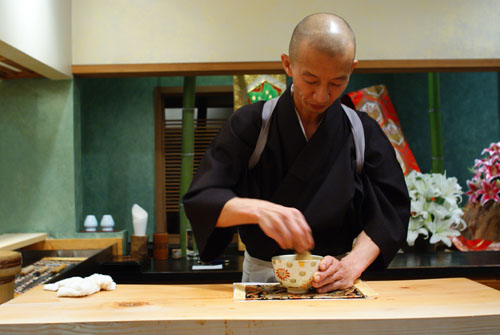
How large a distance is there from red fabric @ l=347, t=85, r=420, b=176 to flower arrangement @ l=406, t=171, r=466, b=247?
65cm

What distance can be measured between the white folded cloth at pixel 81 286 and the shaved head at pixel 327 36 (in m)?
0.84

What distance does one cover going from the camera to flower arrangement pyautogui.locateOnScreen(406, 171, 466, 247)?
10.9 feet

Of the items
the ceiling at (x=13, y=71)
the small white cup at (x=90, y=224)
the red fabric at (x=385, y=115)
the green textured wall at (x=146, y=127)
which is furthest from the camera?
the green textured wall at (x=146, y=127)

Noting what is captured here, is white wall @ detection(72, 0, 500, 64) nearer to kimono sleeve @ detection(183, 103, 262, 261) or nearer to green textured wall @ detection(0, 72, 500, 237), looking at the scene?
green textured wall @ detection(0, 72, 500, 237)

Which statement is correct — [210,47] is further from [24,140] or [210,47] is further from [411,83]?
[411,83]

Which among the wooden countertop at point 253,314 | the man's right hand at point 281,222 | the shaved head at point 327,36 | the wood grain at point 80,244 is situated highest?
the shaved head at point 327,36

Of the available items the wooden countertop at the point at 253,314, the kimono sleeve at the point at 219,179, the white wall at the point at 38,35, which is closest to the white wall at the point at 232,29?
the white wall at the point at 38,35

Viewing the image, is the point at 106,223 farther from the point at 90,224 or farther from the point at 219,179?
the point at 219,179

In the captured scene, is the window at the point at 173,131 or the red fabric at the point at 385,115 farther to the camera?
the window at the point at 173,131

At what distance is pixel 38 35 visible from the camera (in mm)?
2939

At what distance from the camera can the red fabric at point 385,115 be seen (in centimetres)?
410

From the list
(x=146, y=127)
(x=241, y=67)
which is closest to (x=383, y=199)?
(x=241, y=67)

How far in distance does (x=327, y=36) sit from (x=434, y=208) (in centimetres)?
225

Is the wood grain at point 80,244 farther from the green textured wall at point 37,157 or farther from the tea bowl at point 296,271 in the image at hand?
the tea bowl at point 296,271
